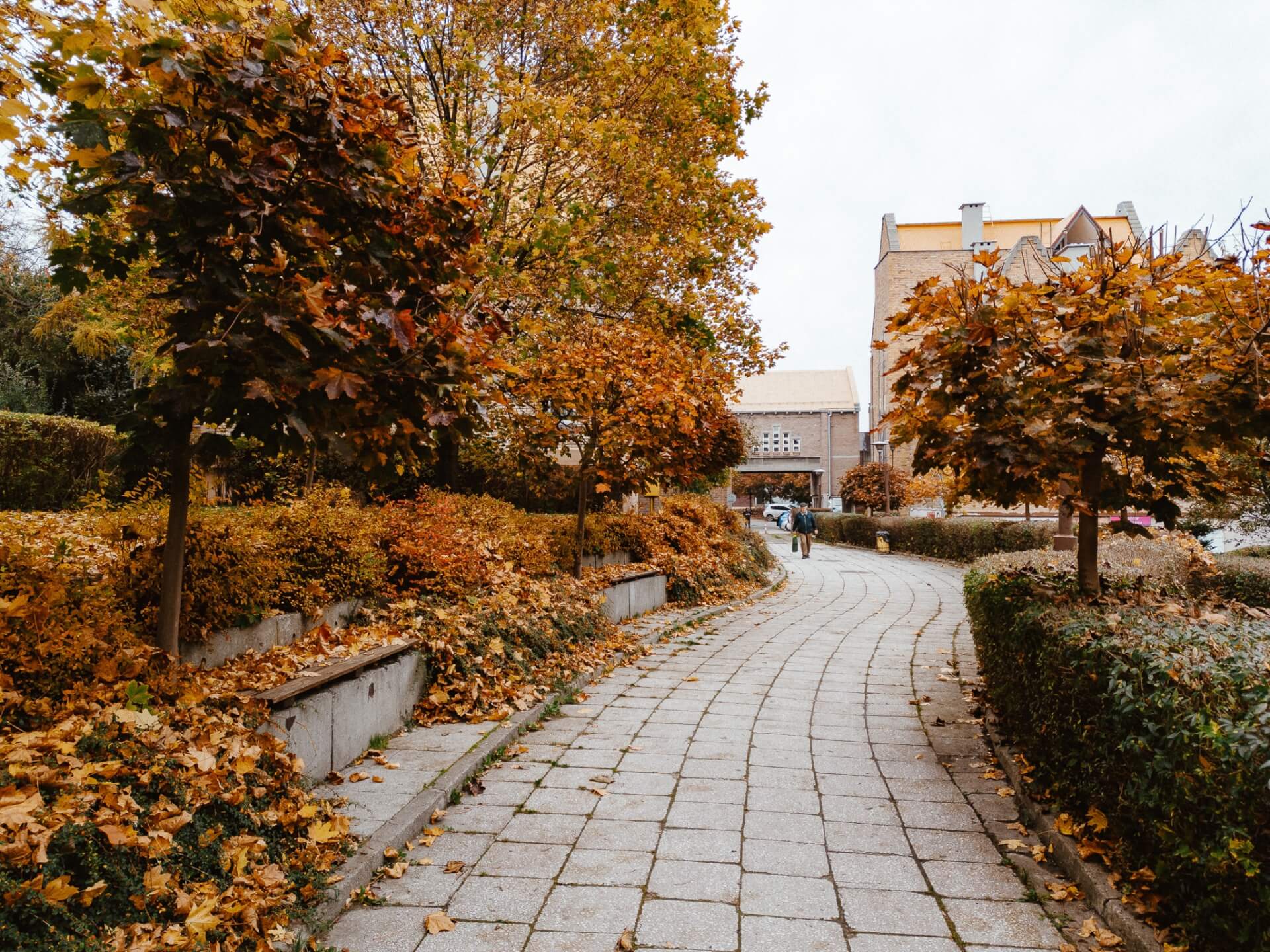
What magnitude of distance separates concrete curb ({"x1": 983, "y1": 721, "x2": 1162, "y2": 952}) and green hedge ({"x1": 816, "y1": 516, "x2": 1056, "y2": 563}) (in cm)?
1168

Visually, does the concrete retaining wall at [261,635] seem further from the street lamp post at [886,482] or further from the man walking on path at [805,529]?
the street lamp post at [886,482]

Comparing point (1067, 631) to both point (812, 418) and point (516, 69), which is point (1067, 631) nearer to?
point (516, 69)

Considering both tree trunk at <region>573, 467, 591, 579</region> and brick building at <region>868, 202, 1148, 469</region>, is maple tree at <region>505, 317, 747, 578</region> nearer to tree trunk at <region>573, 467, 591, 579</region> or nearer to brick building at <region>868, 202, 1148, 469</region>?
tree trunk at <region>573, 467, 591, 579</region>

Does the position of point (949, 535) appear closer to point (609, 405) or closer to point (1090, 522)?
point (609, 405)

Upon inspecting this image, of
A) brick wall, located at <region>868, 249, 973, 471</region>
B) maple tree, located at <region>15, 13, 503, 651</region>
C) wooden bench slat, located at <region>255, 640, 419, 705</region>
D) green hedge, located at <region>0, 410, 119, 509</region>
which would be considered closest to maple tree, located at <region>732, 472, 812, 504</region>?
brick wall, located at <region>868, 249, 973, 471</region>

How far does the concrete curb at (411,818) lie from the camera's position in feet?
10.1

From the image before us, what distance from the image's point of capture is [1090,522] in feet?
17.2

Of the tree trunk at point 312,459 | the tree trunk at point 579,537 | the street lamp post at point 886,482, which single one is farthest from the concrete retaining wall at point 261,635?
the street lamp post at point 886,482

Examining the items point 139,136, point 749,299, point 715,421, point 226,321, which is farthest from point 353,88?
point 749,299

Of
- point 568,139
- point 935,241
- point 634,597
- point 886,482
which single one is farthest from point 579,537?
point 935,241

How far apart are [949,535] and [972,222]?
26110mm

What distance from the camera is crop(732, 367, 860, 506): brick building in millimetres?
64938

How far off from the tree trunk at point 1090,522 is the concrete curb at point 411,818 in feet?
12.1

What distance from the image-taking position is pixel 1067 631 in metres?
4.11
